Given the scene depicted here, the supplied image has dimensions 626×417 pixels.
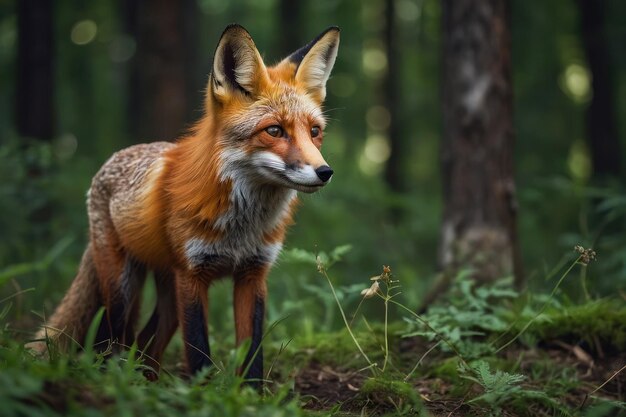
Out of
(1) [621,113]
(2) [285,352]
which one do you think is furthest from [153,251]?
(1) [621,113]

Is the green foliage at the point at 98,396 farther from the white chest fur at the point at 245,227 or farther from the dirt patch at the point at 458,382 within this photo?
the white chest fur at the point at 245,227

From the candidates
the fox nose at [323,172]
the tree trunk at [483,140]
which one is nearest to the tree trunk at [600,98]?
the tree trunk at [483,140]

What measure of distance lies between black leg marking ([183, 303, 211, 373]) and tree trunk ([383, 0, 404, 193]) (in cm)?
1108

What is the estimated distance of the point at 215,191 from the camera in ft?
12.3

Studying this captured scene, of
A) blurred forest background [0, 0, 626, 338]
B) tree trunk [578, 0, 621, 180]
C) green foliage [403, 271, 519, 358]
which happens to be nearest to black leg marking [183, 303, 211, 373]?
blurred forest background [0, 0, 626, 338]

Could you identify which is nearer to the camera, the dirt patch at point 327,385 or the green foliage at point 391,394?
the green foliage at point 391,394

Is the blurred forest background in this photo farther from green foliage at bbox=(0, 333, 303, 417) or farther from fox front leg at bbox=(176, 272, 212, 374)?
fox front leg at bbox=(176, 272, 212, 374)

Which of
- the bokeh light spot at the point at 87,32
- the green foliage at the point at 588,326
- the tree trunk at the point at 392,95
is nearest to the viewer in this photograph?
the green foliage at the point at 588,326

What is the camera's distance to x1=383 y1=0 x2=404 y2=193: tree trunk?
1468cm

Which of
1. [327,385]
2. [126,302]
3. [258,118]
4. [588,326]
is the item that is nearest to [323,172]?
[258,118]

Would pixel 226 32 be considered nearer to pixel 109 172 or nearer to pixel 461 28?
pixel 109 172

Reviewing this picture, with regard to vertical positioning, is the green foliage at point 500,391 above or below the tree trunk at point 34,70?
below

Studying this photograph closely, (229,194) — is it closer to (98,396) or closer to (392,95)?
(98,396)

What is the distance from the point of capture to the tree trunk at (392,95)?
14.7m
